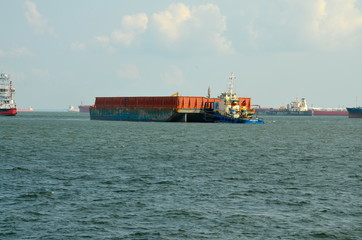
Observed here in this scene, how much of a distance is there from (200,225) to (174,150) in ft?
95.7

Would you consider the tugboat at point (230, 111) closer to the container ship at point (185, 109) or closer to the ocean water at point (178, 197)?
the container ship at point (185, 109)

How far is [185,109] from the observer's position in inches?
4446

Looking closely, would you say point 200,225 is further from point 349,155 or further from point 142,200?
point 349,155

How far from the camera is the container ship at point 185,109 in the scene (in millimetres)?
107562

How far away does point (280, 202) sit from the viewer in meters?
22.5

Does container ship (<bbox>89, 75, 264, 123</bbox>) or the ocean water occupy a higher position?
container ship (<bbox>89, 75, 264, 123</bbox>)

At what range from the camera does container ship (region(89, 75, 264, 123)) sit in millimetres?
107562

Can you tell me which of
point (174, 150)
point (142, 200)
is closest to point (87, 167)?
point (142, 200)

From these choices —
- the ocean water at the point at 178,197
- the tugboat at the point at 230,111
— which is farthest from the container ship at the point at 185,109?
the ocean water at the point at 178,197

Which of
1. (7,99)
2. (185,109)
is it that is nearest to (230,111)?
(185,109)

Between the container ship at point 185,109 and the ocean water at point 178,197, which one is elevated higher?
the container ship at point 185,109

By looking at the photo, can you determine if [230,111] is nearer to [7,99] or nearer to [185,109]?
[185,109]

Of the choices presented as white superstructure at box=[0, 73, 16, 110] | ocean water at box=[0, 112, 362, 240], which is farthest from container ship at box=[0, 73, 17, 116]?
ocean water at box=[0, 112, 362, 240]

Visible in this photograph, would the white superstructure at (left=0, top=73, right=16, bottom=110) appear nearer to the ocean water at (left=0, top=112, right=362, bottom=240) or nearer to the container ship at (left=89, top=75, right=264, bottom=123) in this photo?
the container ship at (left=89, top=75, right=264, bottom=123)
